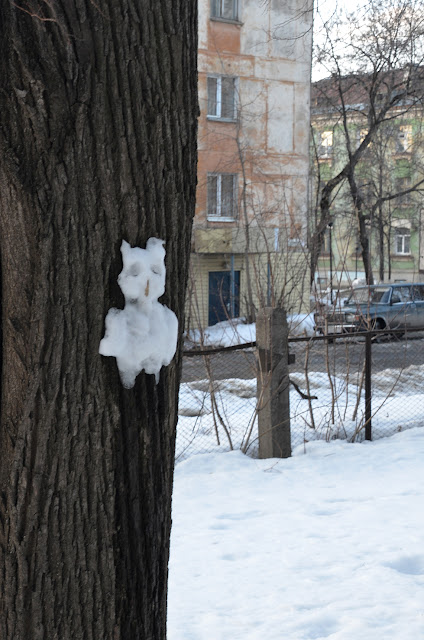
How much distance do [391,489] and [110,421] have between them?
175 inches

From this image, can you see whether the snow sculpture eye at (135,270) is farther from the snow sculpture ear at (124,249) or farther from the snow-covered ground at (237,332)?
the snow-covered ground at (237,332)

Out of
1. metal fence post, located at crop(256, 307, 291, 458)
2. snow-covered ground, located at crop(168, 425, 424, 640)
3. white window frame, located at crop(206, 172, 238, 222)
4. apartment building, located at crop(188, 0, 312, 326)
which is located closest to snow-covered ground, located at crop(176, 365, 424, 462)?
metal fence post, located at crop(256, 307, 291, 458)

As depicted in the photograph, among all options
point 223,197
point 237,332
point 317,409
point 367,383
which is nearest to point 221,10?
point 223,197

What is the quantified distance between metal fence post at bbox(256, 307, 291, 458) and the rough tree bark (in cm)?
473

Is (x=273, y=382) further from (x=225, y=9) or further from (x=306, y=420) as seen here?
(x=225, y=9)

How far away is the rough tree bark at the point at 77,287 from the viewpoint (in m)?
2.18

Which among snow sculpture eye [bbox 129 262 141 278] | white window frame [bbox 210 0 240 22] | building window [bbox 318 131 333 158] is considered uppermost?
white window frame [bbox 210 0 240 22]

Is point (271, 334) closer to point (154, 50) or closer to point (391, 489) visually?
point (391, 489)

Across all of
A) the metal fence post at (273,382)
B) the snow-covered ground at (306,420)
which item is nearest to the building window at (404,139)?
the snow-covered ground at (306,420)

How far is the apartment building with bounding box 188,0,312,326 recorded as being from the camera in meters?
24.2

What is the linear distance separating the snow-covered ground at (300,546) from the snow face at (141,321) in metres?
1.95

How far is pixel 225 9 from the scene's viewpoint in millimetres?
24594

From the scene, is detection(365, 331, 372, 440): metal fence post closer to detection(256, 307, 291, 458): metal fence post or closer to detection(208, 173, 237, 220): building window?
detection(256, 307, 291, 458): metal fence post

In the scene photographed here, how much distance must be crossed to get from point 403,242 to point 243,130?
2433cm
